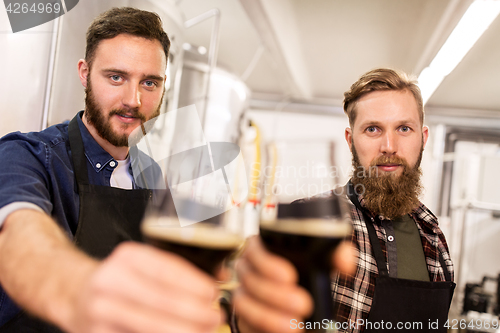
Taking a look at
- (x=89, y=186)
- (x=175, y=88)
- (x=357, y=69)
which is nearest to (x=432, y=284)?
(x=89, y=186)

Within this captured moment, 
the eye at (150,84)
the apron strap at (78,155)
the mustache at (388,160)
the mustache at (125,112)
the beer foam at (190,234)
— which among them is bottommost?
the beer foam at (190,234)

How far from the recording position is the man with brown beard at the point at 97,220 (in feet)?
0.73

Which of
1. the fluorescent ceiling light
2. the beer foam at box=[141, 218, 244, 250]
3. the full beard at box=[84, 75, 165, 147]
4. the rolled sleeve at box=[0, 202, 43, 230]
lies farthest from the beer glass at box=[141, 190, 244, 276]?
the fluorescent ceiling light

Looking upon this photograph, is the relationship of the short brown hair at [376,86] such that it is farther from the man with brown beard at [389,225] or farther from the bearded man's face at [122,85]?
the bearded man's face at [122,85]

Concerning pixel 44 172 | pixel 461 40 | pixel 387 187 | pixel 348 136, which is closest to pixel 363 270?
pixel 387 187

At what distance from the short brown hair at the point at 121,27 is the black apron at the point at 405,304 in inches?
27.9

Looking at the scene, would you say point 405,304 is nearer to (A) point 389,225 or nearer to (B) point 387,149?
(A) point 389,225

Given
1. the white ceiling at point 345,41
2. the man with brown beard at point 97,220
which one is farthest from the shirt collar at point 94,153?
the white ceiling at point 345,41

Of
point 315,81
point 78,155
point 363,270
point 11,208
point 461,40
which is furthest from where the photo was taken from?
point 315,81

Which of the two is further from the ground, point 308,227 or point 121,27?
point 121,27

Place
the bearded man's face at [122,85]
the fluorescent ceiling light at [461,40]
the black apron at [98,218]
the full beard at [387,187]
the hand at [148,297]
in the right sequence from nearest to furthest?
the hand at [148,297], the black apron at [98,218], the bearded man's face at [122,85], the full beard at [387,187], the fluorescent ceiling light at [461,40]

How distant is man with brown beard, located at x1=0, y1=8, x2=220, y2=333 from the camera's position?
0.22m

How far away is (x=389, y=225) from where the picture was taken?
3.06 ft

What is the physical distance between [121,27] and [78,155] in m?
0.27
